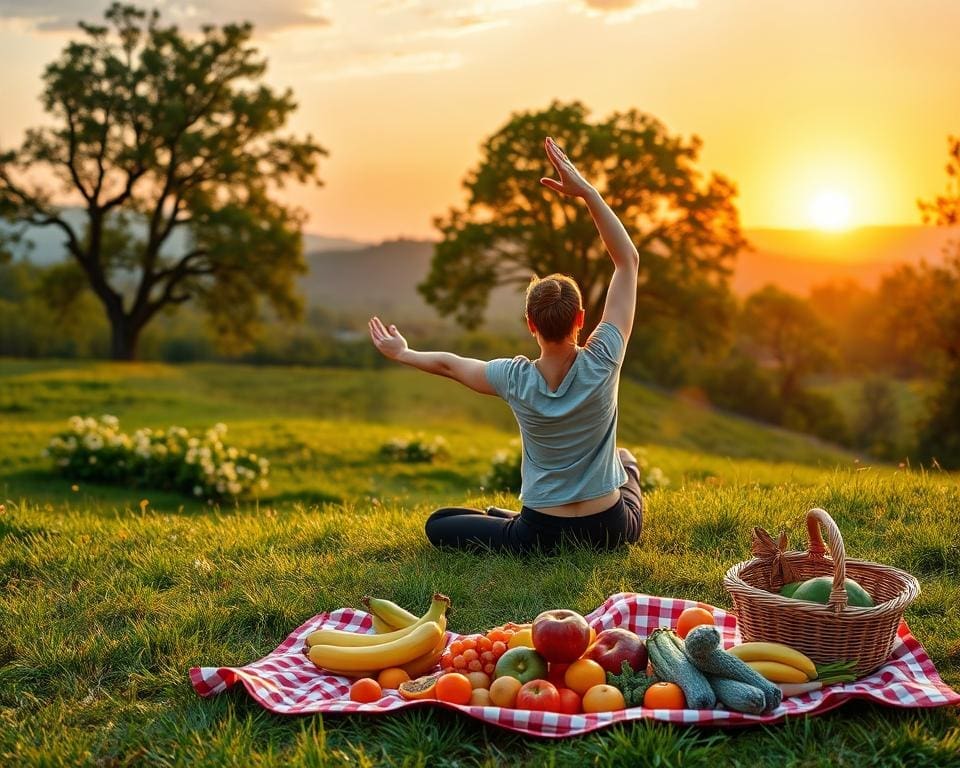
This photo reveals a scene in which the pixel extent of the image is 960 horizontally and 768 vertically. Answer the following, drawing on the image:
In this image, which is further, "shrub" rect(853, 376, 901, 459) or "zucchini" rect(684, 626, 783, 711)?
"shrub" rect(853, 376, 901, 459)

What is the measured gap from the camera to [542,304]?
5.17 metres

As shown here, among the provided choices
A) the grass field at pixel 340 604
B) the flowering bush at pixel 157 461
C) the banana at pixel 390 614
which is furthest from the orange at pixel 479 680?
the flowering bush at pixel 157 461

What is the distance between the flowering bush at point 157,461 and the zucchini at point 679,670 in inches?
355

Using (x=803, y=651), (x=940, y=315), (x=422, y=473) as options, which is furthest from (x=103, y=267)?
(x=803, y=651)

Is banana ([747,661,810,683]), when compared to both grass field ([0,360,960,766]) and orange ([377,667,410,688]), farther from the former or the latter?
orange ([377,667,410,688])

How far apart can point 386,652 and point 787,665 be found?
180 cm

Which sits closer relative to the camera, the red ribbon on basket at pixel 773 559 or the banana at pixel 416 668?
the banana at pixel 416 668

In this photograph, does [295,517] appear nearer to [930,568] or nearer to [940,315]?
[930,568]

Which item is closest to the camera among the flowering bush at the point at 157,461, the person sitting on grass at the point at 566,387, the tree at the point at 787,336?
the person sitting on grass at the point at 566,387

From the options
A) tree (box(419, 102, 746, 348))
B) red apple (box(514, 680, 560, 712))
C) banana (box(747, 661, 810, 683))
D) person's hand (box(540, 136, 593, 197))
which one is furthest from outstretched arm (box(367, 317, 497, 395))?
tree (box(419, 102, 746, 348))

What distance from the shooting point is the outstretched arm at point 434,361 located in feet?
17.8

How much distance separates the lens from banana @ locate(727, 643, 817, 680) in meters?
3.97

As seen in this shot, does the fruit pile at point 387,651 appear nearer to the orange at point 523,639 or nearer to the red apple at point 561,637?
the orange at point 523,639

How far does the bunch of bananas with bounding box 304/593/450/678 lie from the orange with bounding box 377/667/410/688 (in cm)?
5
